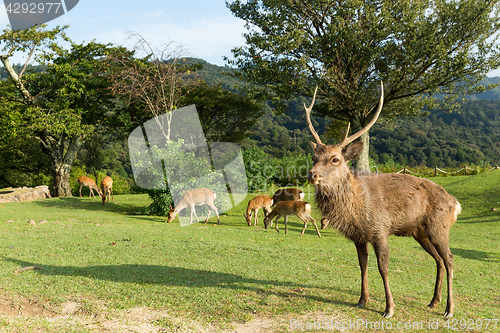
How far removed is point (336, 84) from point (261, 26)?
593 centimetres

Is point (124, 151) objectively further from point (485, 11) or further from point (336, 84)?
point (485, 11)

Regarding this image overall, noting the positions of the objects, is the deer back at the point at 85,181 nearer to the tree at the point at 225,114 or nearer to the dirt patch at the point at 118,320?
the tree at the point at 225,114

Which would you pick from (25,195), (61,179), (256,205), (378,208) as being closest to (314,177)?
(378,208)

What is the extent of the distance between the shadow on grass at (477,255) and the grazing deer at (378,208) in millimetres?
5076

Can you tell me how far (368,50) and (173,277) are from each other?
15.2 meters

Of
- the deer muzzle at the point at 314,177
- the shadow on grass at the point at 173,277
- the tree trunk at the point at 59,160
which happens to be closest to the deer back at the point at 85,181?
the tree trunk at the point at 59,160

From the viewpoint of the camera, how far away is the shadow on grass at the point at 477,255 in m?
8.73

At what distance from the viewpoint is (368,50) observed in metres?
17.1

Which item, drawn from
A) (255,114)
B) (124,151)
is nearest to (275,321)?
(255,114)

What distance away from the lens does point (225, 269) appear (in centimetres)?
637

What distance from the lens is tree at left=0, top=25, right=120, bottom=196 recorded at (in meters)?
19.7

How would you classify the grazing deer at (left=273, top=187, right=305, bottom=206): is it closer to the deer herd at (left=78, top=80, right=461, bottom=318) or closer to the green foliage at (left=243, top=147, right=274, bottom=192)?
the green foliage at (left=243, top=147, right=274, bottom=192)

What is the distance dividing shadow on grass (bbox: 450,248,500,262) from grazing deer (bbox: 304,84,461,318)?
5076mm

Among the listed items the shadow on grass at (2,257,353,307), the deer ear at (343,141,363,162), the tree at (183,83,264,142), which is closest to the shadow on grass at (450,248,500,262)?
the shadow on grass at (2,257,353,307)
